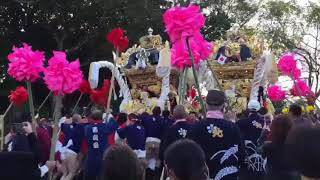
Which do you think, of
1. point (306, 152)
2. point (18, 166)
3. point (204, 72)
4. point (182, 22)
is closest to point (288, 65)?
point (204, 72)

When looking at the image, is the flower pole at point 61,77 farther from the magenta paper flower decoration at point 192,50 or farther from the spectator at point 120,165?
the spectator at point 120,165

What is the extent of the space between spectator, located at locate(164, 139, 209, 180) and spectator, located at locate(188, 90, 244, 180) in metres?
2.57

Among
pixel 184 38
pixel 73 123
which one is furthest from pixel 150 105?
pixel 184 38

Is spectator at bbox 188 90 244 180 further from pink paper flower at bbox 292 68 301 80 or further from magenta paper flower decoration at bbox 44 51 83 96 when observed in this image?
pink paper flower at bbox 292 68 301 80

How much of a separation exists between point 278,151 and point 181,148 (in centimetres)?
311

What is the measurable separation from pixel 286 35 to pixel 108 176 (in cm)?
3399

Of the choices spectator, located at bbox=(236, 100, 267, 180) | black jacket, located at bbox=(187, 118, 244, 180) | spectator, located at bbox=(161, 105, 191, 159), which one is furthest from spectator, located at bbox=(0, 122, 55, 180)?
spectator, located at bbox=(161, 105, 191, 159)

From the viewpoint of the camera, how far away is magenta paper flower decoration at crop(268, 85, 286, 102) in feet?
55.5

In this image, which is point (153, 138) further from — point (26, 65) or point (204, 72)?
point (204, 72)

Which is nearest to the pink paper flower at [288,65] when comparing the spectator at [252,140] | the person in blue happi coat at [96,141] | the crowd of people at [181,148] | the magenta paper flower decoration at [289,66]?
the magenta paper flower decoration at [289,66]

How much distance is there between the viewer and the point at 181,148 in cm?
384

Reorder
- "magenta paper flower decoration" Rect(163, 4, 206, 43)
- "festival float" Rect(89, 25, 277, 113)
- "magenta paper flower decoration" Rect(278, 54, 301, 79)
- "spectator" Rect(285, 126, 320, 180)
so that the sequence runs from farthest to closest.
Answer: "festival float" Rect(89, 25, 277, 113)
"magenta paper flower decoration" Rect(278, 54, 301, 79)
"magenta paper flower decoration" Rect(163, 4, 206, 43)
"spectator" Rect(285, 126, 320, 180)

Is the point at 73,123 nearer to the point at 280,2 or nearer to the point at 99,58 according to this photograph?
the point at 99,58

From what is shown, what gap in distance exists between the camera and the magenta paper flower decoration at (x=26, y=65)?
9547 millimetres
